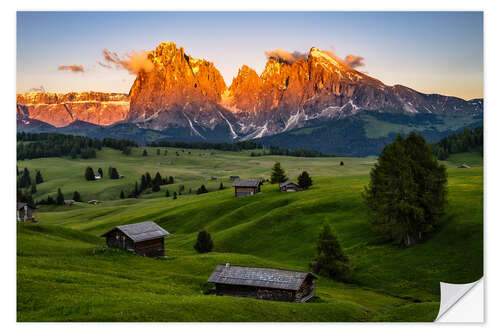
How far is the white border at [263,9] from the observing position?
27.5m

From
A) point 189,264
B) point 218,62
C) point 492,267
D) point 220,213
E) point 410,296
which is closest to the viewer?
point 492,267

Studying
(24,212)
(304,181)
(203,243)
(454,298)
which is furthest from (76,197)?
(454,298)

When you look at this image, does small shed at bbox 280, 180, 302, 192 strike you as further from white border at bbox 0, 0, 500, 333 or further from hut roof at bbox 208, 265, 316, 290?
white border at bbox 0, 0, 500, 333

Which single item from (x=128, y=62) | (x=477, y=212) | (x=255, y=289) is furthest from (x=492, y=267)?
(x=128, y=62)

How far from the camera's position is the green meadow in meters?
28.2

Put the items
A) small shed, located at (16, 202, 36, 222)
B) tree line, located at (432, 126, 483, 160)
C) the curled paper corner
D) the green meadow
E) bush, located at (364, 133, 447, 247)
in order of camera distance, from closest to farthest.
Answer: the green meadow
the curled paper corner
bush, located at (364, 133, 447, 247)
small shed, located at (16, 202, 36, 222)
tree line, located at (432, 126, 483, 160)

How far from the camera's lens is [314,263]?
170ft

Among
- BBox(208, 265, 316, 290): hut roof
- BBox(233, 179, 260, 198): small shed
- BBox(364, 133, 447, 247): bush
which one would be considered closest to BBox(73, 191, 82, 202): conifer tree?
BBox(233, 179, 260, 198): small shed

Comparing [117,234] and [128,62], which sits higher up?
[128,62]

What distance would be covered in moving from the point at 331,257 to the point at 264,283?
16.5 m

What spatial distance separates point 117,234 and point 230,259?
1403 cm

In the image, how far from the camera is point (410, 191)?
52.0 m

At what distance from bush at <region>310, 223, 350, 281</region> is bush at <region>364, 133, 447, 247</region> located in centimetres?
788
